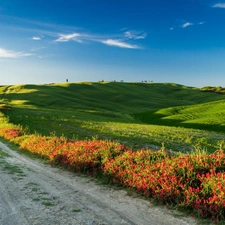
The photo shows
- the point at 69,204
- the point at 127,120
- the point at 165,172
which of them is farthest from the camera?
the point at 127,120

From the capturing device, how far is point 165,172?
37.9 feet

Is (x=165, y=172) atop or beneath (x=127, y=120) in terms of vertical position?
atop

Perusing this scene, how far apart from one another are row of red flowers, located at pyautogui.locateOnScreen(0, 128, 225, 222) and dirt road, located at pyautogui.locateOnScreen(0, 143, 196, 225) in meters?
0.60

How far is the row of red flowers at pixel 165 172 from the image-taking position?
31.6ft

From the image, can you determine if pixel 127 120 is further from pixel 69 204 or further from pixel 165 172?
pixel 69 204

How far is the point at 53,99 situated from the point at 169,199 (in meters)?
103

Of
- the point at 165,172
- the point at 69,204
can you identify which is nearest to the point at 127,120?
the point at 165,172

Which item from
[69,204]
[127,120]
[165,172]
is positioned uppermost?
[165,172]

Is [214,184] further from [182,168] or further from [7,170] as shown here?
[7,170]

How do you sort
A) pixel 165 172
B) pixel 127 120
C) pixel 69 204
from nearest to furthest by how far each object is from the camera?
pixel 69 204, pixel 165 172, pixel 127 120

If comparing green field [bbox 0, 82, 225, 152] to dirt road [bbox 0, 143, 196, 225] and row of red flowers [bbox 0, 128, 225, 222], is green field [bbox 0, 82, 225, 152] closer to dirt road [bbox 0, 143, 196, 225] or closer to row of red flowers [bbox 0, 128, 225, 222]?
row of red flowers [bbox 0, 128, 225, 222]

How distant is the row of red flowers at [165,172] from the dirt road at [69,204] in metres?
0.60

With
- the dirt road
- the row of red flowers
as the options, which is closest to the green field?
the row of red flowers

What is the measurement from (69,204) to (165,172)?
396 cm
